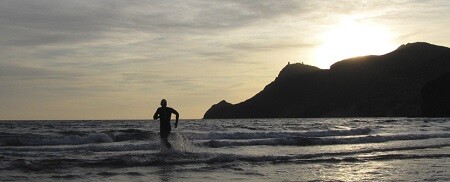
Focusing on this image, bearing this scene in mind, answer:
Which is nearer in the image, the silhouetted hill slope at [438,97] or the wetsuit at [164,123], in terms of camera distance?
the wetsuit at [164,123]

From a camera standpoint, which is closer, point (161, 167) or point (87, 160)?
point (161, 167)

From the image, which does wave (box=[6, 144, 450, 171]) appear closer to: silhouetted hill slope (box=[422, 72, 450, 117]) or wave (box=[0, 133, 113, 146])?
wave (box=[0, 133, 113, 146])

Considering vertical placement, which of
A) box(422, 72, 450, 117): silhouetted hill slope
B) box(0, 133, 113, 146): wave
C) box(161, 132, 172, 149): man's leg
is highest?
box(422, 72, 450, 117): silhouetted hill slope

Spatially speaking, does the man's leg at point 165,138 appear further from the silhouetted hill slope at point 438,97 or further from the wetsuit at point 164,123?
the silhouetted hill slope at point 438,97

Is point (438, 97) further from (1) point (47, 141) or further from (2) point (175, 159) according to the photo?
(2) point (175, 159)

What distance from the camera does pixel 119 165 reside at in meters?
15.0

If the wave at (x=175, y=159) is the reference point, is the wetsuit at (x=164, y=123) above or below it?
above

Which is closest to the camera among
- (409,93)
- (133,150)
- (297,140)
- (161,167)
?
(161,167)

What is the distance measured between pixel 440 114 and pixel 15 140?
9988 cm

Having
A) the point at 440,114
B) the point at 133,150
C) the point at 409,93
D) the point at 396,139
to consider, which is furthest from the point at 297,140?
the point at 409,93

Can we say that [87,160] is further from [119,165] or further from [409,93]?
[409,93]

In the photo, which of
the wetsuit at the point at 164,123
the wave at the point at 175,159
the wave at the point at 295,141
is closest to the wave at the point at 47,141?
the wave at the point at 295,141

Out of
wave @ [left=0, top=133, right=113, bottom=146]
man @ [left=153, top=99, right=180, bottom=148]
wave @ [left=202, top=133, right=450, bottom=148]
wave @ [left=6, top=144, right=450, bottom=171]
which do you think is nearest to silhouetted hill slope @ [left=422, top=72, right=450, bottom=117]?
wave @ [left=202, top=133, right=450, bottom=148]

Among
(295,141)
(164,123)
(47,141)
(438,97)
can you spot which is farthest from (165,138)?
(438,97)
